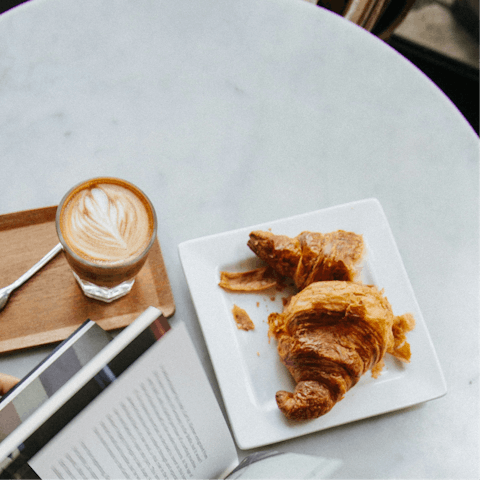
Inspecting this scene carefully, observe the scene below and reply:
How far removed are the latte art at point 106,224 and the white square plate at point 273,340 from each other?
147mm

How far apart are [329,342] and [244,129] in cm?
50

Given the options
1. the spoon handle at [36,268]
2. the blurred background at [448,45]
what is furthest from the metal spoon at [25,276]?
the blurred background at [448,45]

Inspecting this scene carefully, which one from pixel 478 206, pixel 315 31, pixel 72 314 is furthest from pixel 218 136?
pixel 478 206

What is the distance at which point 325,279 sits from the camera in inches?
35.5

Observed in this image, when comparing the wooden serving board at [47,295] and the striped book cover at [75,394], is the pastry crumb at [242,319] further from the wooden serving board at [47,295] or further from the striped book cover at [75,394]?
the striped book cover at [75,394]

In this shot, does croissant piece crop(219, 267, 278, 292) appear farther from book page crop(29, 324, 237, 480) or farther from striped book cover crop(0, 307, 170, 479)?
striped book cover crop(0, 307, 170, 479)

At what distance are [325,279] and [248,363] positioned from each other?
207 millimetres

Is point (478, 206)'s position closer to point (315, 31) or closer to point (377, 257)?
point (377, 257)

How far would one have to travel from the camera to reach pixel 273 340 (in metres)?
0.90

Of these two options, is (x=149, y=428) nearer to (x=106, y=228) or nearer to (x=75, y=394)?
(x=75, y=394)

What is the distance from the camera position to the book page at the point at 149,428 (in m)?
0.56

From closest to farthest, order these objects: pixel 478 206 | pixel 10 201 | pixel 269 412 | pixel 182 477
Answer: pixel 182 477
pixel 269 412
pixel 10 201
pixel 478 206

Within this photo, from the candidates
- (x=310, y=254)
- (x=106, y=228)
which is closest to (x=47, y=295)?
(x=106, y=228)

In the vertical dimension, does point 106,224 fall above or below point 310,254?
above
